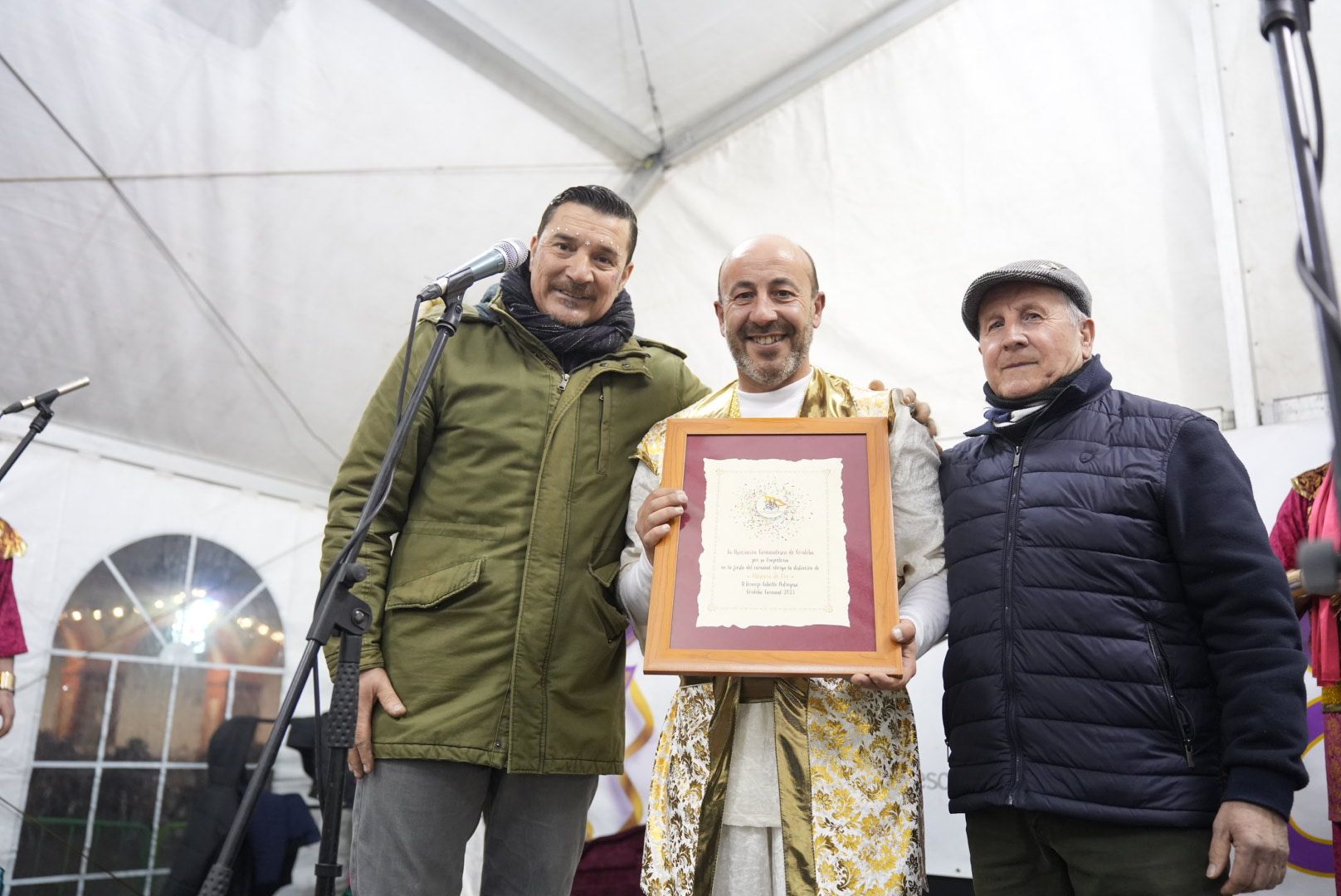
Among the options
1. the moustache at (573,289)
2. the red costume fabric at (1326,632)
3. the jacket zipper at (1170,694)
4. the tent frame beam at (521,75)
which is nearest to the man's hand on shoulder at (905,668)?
the jacket zipper at (1170,694)

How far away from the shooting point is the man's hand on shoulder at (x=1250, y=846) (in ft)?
4.89

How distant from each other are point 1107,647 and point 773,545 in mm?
609

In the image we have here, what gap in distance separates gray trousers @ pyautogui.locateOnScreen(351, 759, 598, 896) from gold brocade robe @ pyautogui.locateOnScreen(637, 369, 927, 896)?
0.29 meters

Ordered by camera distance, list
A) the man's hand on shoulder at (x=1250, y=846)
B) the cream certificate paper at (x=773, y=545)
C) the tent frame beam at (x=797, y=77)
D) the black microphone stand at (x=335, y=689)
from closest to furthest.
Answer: the black microphone stand at (x=335, y=689) → the man's hand on shoulder at (x=1250, y=846) → the cream certificate paper at (x=773, y=545) → the tent frame beam at (x=797, y=77)

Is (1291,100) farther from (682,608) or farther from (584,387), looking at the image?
(584,387)

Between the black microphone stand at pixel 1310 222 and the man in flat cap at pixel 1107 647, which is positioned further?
the man in flat cap at pixel 1107 647

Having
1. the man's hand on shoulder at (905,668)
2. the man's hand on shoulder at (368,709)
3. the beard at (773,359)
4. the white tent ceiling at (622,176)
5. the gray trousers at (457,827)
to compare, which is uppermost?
the white tent ceiling at (622,176)

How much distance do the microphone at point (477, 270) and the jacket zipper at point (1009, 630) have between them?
3.60 ft

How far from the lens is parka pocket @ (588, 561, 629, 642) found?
2.09 metres

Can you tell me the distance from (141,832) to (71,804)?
0.34 metres

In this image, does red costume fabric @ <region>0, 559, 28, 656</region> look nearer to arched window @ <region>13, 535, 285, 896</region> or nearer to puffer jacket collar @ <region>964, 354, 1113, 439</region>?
arched window @ <region>13, 535, 285, 896</region>

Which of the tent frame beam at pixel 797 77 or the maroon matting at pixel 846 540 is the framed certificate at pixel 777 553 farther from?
the tent frame beam at pixel 797 77

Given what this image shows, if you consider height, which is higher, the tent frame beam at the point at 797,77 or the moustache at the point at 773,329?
the tent frame beam at the point at 797,77

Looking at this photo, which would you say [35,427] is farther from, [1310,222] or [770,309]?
[1310,222]
